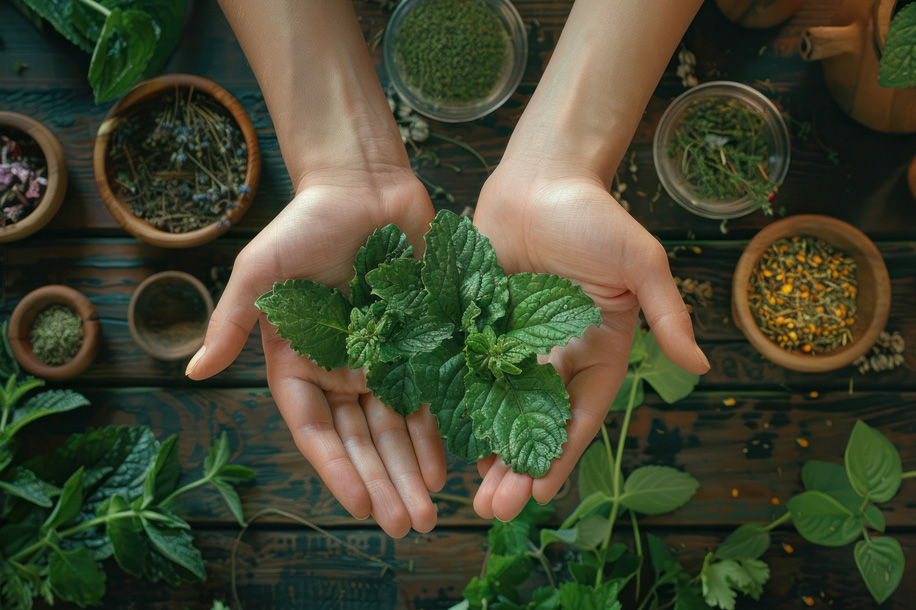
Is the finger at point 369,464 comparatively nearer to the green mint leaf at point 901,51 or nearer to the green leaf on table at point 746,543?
the green leaf on table at point 746,543

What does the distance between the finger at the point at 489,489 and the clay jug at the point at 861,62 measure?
0.98 metres

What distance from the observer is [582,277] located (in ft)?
3.35

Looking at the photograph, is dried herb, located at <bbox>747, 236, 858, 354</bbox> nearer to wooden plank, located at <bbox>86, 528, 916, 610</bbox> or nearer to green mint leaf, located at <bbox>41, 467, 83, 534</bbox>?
wooden plank, located at <bbox>86, 528, 916, 610</bbox>

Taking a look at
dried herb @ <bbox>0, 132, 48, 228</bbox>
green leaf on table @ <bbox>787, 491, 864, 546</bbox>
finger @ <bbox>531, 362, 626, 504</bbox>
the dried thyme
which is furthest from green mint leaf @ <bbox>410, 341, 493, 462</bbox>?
dried herb @ <bbox>0, 132, 48, 228</bbox>

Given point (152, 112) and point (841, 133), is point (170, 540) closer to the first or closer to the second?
point (152, 112)

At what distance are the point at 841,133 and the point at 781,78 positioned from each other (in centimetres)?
18

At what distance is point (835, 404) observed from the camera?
142cm

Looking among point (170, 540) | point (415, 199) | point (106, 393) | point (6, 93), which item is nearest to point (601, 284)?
point (415, 199)

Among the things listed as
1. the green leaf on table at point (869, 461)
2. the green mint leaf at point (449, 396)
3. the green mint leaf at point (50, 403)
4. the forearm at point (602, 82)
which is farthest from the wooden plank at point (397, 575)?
the forearm at point (602, 82)

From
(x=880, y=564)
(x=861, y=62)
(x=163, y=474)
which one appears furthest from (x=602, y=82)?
(x=163, y=474)

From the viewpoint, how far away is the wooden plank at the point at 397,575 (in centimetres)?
140

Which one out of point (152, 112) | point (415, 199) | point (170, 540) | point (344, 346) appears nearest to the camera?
point (344, 346)

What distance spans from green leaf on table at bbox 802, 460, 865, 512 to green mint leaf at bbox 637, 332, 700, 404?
0.32 meters

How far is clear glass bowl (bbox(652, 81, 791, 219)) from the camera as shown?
4.51ft
